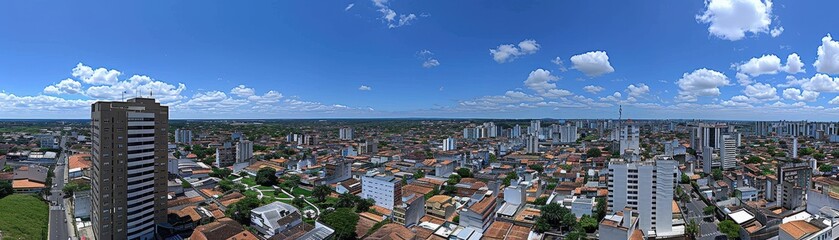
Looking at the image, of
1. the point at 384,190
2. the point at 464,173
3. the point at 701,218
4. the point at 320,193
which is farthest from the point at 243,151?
Answer: the point at 701,218

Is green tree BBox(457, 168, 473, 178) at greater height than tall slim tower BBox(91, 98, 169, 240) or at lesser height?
lesser

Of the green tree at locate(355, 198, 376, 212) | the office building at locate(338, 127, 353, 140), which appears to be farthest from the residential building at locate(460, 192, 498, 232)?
the office building at locate(338, 127, 353, 140)

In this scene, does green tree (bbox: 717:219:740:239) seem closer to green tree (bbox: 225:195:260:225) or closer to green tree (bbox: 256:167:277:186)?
green tree (bbox: 225:195:260:225)

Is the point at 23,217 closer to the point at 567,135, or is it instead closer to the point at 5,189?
the point at 5,189

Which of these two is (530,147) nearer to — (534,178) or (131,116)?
(534,178)

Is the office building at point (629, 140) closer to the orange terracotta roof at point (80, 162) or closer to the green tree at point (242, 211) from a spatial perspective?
the green tree at point (242, 211)

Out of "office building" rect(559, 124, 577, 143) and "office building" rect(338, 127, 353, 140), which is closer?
"office building" rect(559, 124, 577, 143)

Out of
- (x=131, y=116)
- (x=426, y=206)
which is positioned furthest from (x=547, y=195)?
(x=131, y=116)
